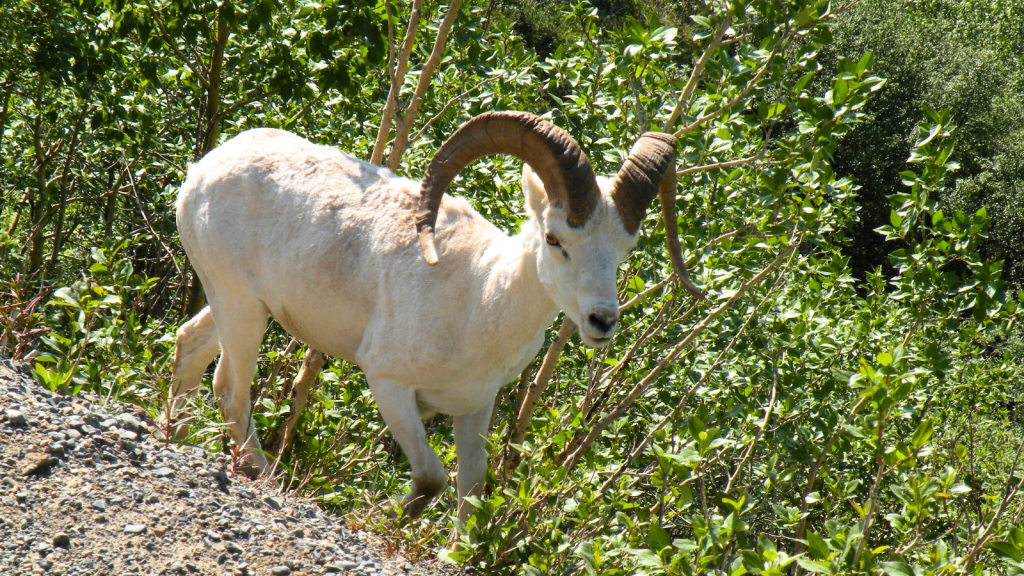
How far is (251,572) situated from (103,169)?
7.58m

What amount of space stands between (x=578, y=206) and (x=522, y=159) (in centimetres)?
56

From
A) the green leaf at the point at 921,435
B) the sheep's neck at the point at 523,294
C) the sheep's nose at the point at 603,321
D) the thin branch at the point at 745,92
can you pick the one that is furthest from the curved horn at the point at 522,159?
the green leaf at the point at 921,435

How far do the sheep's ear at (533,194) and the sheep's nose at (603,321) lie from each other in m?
0.78

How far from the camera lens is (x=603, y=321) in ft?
15.1

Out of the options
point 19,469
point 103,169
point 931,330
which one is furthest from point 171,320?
point 931,330

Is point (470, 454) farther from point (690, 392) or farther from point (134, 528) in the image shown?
point (134, 528)

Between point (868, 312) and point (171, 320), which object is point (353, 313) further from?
point (171, 320)

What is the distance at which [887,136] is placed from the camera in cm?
2564

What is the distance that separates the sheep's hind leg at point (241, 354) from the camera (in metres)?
6.17

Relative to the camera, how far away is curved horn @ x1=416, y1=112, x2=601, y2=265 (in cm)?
482

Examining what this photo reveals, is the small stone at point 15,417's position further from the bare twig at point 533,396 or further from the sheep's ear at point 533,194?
the bare twig at point 533,396

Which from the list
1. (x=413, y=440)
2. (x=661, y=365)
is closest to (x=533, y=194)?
(x=413, y=440)

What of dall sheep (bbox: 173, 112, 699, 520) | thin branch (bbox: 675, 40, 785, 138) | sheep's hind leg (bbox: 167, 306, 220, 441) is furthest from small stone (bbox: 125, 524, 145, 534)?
thin branch (bbox: 675, 40, 785, 138)

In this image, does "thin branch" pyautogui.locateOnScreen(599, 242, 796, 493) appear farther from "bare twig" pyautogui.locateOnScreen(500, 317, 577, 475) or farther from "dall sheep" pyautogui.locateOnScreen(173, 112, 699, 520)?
"dall sheep" pyautogui.locateOnScreen(173, 112, 699, 520)
